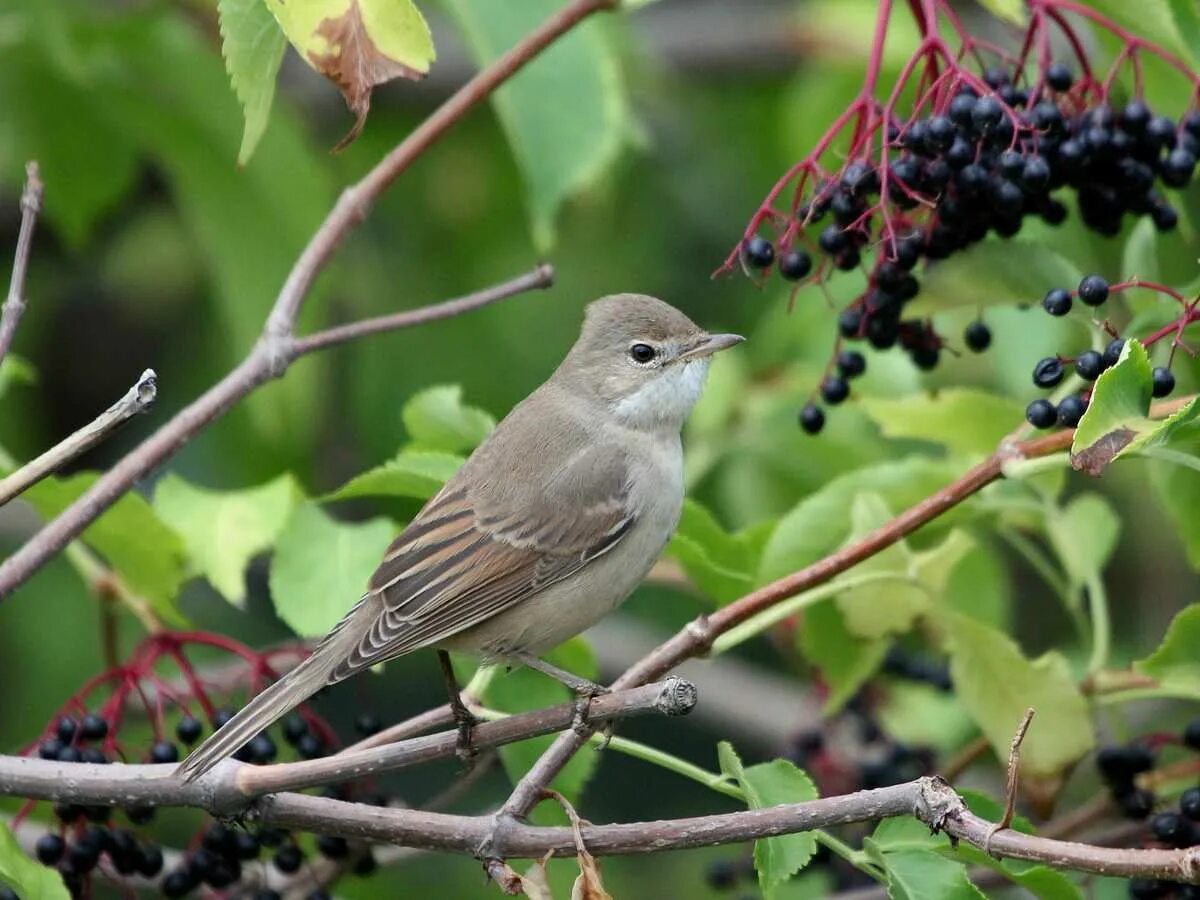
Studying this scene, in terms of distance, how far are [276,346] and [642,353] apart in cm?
144

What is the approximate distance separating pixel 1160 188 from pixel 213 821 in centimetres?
260

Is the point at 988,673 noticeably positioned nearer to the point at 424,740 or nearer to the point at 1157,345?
the point at 1157,345

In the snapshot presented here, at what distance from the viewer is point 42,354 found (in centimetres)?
757

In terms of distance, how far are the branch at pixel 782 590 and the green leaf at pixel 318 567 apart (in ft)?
2.45

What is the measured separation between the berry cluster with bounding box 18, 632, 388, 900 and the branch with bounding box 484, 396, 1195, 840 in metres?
0.66

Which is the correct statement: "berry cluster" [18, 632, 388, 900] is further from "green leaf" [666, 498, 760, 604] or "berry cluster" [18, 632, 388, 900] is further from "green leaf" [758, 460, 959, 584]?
"green leaf" [758, 460, 959, 584]

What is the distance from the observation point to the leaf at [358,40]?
3.08 m

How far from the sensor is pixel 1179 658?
3559mm

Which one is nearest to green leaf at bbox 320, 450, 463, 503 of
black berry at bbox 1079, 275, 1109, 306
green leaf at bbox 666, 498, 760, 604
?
green leaf at bbox 666, 498, 760, 604

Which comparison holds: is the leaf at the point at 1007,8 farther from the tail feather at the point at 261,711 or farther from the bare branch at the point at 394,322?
the tail feather at the point at 261,711

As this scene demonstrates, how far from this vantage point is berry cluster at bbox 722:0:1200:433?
3512 millimetres

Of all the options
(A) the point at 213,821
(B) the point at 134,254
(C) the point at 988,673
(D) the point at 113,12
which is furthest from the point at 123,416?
(B) the point at 134,254

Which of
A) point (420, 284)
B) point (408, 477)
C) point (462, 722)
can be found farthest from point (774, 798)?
point (420, 284)

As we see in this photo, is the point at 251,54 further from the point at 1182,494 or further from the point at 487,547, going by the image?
the point at 1182,494
